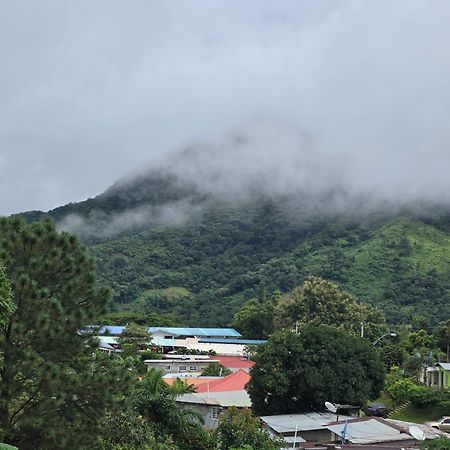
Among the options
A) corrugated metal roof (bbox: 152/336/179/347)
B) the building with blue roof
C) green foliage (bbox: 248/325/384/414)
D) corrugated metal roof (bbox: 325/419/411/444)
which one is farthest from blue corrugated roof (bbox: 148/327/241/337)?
corrugated metal roof (bbox: 325/419/411/444)

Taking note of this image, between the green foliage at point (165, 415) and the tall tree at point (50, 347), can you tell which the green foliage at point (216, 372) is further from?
the tall tree at point (50, 347)

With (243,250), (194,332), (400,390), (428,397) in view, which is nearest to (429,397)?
(428,397)

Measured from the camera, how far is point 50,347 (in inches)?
570

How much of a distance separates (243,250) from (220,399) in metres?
88.3

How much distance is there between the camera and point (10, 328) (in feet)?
45.6

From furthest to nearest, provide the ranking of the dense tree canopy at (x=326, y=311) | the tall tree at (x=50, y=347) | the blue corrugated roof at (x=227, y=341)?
the blue corrugated roof at (x=227, y=341) < the dense tree canopy at (x=326, y=311) < the tall tree at (x=50, y=347)

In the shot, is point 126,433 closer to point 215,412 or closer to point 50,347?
point 50,347

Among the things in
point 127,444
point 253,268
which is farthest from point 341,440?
point 253,268

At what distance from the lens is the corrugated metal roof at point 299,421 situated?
2547 cm

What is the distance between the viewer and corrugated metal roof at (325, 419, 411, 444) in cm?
2230

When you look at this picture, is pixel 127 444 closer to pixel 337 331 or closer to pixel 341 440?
pixel 341 440

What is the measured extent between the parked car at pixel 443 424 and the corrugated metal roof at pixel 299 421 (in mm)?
4472

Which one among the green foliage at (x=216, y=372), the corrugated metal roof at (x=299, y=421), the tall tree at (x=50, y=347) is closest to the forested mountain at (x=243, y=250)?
the green foliage at (x=216, y=372)

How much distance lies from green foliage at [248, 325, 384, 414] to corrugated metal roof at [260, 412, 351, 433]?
1.16m
